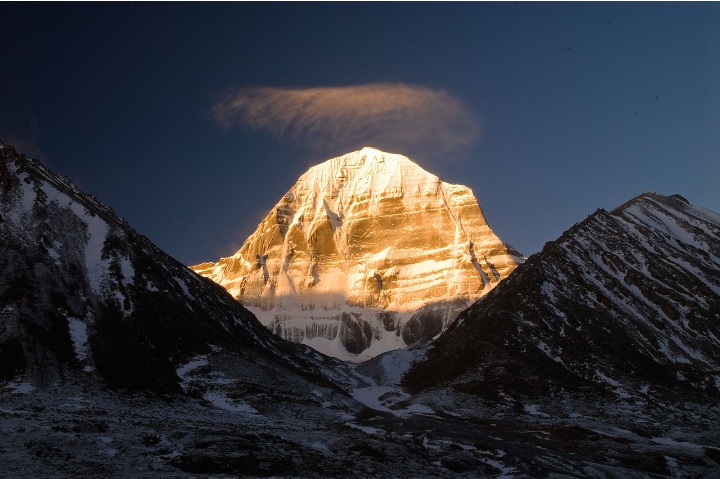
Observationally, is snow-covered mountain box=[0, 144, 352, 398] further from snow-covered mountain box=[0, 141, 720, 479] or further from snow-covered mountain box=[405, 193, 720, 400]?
snow-covered mountain box=[405, 193, 720, 400]

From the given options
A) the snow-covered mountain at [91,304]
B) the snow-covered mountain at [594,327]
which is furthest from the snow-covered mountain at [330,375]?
the snow-covered mountain at [594,327]

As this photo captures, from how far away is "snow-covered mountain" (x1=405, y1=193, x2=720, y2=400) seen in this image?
12094cm

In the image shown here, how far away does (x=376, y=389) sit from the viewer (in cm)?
14062

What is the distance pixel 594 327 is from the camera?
136 meters

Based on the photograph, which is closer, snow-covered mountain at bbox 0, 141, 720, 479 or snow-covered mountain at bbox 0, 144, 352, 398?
snow-covered mountain at bbox 0, 141, 720, 479

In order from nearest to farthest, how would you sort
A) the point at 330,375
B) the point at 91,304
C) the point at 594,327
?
the point at 91,304
the point at 594,327
the point at 330,375

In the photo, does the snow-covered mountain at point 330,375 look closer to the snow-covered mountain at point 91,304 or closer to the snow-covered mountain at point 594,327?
the snow-covered mountain at point 91,304

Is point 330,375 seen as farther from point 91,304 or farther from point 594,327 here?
point 91,304

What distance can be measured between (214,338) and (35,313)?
85.9 feet

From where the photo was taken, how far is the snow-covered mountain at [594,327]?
397 ft

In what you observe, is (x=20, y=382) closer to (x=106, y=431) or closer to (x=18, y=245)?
(x=106, y=431)

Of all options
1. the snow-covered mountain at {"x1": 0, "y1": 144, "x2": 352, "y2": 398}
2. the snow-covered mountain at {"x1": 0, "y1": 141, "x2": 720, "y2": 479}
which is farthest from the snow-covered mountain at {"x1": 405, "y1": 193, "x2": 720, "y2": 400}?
the snow-covered mountain at {"x1": 0, "y1": 144, "x2": 352, "y2": 398}

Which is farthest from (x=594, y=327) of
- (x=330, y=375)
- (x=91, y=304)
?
(x=91, y=304)

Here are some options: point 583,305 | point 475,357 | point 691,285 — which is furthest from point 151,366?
point 691,285
